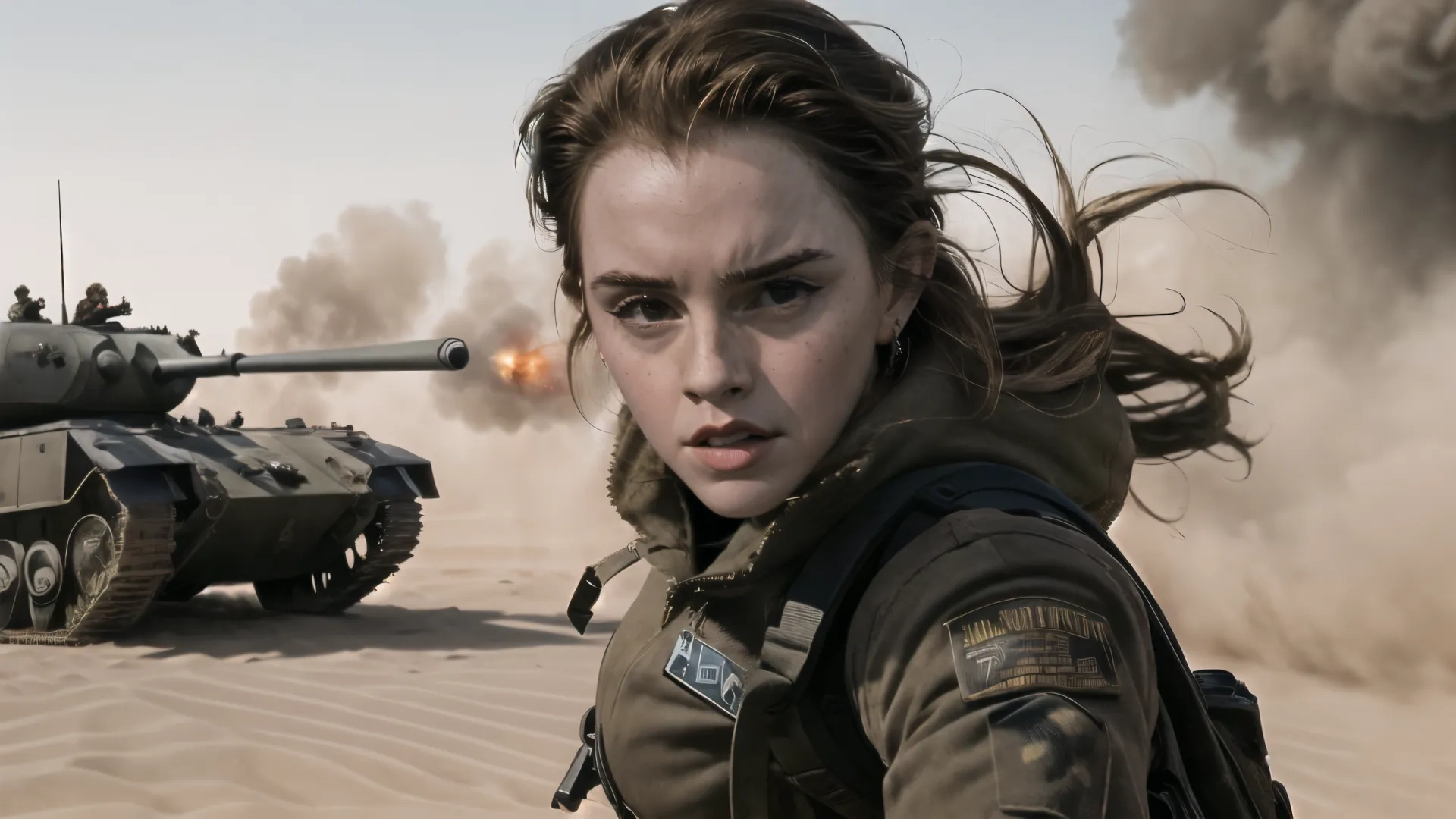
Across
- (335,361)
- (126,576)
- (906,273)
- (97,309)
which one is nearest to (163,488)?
(126,576)

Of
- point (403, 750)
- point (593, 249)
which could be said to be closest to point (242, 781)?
point (403, 750)

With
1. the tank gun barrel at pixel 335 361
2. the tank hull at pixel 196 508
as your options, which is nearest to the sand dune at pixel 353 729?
the tank hull at pixel 196 508

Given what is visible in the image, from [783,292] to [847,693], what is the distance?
0.41 metres

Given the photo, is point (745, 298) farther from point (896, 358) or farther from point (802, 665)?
point (802, 665)

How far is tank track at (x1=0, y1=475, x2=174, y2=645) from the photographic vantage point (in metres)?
8.62

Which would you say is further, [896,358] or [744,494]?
[896,358]

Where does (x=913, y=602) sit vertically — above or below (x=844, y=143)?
below

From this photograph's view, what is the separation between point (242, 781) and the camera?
4.70m

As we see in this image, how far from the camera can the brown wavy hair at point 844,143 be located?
1459 mm

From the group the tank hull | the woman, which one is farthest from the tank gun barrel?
the woman

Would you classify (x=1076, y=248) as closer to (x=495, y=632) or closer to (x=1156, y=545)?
(x=1156, y=545)

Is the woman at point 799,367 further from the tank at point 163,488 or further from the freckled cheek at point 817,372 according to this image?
the tank at point 163,488

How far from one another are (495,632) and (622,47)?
329 inches

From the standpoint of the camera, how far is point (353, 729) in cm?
575
